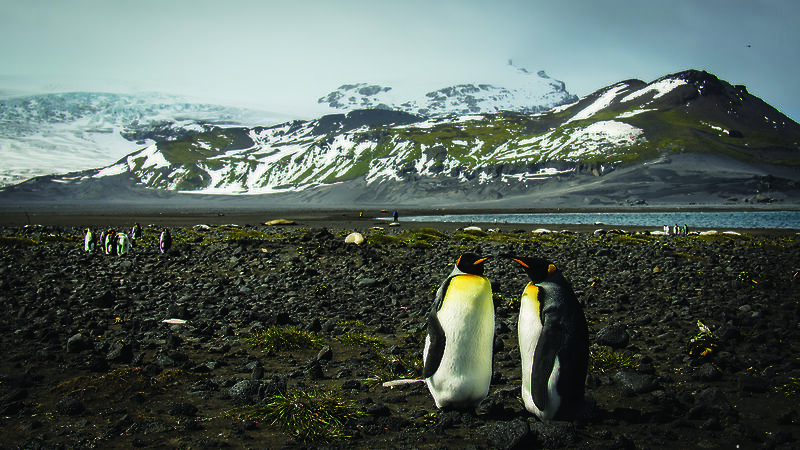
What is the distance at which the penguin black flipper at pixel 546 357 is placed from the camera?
4.73 m

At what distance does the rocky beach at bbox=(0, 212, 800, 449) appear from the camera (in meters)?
4.64

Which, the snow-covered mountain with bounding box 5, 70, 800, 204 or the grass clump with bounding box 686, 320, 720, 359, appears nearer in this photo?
the grass clump with bounding box 686, 320, 720, 359

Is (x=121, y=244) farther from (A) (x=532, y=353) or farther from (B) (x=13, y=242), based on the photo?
(A) (x=532, y=353)

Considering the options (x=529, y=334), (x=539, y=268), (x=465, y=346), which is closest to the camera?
(x=539, y=268)

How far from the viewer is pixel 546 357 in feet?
15.6

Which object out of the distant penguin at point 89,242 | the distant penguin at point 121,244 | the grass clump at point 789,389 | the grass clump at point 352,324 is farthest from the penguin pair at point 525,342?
the distant penguin at point 89,242

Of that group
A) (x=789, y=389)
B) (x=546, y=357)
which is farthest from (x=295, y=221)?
(x=789, y=389)

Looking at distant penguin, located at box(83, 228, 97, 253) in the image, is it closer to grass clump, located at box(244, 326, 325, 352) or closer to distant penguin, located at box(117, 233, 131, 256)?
distant penguin, located at box(117, 233, 131, 256)

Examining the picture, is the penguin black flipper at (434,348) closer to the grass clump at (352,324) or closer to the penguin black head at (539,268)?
the penguin black head at (539,268)

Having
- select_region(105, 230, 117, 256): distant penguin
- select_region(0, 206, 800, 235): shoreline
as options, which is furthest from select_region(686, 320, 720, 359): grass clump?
select_region(0, 206, 800, 235): shoreline

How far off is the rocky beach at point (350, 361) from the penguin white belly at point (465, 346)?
25 centimetres

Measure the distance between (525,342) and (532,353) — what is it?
15 centimetres

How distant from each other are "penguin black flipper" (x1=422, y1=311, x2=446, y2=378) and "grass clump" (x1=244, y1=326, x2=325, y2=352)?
10.2 ft

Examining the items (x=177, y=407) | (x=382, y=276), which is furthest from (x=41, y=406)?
(x=382, y=276)
